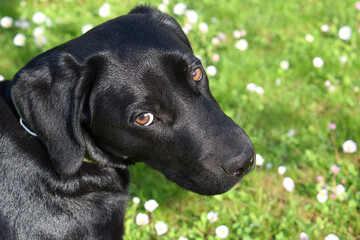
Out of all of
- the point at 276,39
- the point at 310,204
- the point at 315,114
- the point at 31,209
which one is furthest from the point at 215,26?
the point at 31,209

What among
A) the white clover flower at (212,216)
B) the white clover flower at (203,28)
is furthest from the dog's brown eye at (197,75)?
the white clover flower at (203,28)

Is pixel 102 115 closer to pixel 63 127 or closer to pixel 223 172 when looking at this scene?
pixel 63 127

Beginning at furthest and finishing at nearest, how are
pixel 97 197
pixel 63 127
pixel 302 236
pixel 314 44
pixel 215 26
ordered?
pixel 215 26 → pixel 314 44 → pixel 302 236 → pixel 97 197 → pixel 63 127

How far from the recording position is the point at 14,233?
2.54 m

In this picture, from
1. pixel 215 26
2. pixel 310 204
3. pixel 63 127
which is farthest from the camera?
pixel 215 26

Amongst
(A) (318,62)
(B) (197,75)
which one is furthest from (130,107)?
(A) (318,62)

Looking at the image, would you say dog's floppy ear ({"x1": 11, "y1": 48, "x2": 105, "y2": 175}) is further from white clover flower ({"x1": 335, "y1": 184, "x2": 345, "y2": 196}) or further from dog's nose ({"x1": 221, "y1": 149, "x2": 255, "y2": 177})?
white clover flower ({"x1": 335, "y1": 184, "x2": 345, "y2": 196})

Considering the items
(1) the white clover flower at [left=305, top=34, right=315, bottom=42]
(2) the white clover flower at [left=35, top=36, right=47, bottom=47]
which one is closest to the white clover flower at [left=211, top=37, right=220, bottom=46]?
(1) the white clover flower at [left=305, top=34, right=315, bottom=42]

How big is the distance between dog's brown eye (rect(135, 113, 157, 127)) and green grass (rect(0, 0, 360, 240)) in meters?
1.25

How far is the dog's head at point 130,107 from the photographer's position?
2.46 meters

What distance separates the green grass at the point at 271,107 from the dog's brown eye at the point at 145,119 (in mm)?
1254

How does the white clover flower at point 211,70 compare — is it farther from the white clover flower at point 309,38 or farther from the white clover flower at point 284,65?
the white clover flower at point 309,38

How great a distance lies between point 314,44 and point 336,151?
1740 mm

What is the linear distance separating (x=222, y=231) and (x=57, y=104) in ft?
5.21
